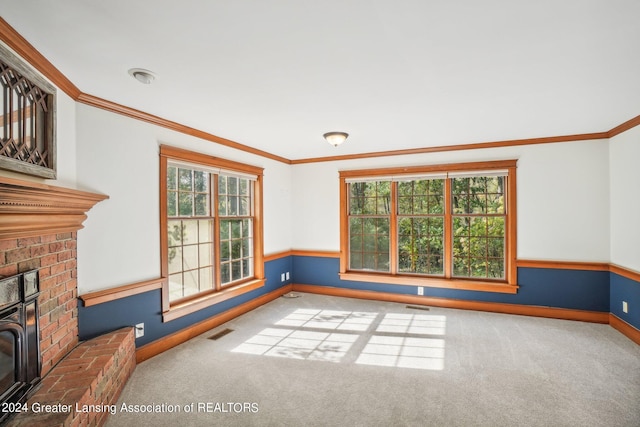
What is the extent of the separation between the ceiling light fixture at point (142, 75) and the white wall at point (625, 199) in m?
4.88

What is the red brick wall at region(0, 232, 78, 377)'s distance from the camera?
1888mm

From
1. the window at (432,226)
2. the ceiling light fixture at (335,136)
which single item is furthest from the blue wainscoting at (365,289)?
the ceiling light fixture at (335,136)

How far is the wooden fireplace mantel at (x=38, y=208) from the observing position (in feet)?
5.29

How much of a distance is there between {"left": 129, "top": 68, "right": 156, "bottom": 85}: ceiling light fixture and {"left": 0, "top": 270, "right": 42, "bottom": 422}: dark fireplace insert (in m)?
1.50

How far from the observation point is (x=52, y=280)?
2.24m

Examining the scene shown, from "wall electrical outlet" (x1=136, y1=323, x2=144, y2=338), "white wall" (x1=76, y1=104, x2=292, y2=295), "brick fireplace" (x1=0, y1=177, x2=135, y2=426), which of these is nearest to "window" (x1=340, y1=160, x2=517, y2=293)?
"white wall" (x1=76, y1=104, x2=292, y2=295)

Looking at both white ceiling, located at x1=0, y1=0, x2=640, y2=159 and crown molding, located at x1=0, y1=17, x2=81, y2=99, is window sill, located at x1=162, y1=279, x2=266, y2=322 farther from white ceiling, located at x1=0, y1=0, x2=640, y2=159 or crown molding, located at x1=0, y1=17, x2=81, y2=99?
crown molding, located at x1=0, y1=17, x2=81, y2=99

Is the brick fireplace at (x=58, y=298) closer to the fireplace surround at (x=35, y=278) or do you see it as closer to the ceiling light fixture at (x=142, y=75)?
the fireplace surround at (x=35, y=278)

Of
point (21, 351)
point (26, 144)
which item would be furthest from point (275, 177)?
point (21, 351)

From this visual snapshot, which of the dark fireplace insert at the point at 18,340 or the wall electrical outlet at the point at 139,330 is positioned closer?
the dark fireplace insert at the point at 18,340

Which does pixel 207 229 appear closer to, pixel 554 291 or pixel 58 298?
pixel 58 298

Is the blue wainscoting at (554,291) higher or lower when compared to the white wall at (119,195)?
lower

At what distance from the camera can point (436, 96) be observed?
2.74m

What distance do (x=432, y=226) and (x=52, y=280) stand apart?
4.67m
